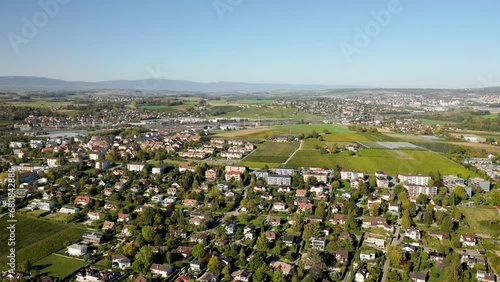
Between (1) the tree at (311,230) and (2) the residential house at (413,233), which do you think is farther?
(2) the residential house at (413,233)

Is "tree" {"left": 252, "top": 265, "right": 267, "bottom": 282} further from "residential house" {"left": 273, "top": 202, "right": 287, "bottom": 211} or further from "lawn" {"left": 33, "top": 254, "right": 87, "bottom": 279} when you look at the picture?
"residential house" {"left": 273, "top": 202, "right": 287, "bottom": 211}

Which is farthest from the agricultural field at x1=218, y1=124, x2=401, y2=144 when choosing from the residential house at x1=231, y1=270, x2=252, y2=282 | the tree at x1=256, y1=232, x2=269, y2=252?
the residential house at x1=231, y1=270, x2=252, y2=282

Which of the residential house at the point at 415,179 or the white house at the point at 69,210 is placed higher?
the residential house at the point at 415,179

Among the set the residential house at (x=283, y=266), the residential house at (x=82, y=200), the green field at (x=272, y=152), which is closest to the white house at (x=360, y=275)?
the residential house at (x=283, y=266)

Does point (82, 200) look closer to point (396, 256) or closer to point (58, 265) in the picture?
point (58, 265)

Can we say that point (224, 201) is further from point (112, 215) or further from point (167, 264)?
point (167, 264)

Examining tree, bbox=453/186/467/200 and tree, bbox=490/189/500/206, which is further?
tree, bbox=453/186/467/200

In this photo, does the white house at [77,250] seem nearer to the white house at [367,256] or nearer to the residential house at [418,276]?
the white house at [367,256]
